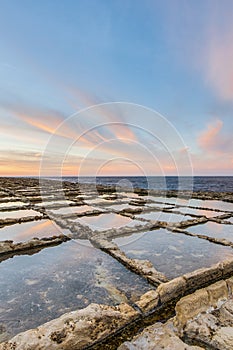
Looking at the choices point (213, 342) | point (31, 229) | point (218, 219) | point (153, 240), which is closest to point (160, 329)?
point (213, 342)

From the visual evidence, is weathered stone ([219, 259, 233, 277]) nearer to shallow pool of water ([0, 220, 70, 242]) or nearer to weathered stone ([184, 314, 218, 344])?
weathered stone ([184, 314, 218, 344])

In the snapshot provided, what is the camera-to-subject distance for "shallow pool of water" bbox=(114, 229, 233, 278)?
5770mm

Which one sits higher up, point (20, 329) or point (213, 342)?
point (213, 342)

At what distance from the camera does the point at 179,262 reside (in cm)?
596

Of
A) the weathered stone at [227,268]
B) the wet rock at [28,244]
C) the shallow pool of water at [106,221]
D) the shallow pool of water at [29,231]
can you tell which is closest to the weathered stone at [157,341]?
the weathered stone at [227,268]

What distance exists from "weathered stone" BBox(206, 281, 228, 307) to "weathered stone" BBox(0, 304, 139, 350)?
4.63 feet

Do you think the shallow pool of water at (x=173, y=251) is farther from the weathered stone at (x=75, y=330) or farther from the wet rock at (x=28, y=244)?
the weathered stone at (x=75, y=330)

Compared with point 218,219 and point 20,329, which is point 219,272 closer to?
point 20,329

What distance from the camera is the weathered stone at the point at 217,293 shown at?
13.0ft

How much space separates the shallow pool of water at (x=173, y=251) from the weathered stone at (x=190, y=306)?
124 cm

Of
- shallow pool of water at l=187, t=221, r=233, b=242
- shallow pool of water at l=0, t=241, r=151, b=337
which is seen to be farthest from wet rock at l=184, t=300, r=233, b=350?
shallow pool of water at l=187, t=221, r=233, b=242

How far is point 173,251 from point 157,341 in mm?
4000

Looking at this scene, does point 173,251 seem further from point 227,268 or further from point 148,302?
point 148,302

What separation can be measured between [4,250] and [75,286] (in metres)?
2.92
